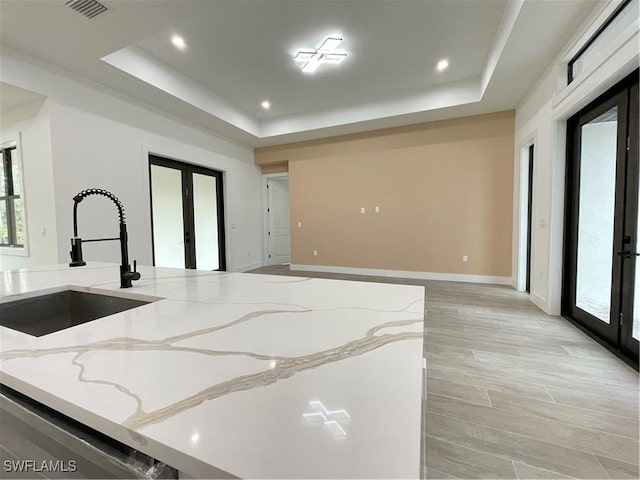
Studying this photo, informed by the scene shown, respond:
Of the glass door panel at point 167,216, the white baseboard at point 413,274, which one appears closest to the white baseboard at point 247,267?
the white baseboard at point 413,274

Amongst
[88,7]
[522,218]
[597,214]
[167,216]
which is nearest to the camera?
→ [88,7]

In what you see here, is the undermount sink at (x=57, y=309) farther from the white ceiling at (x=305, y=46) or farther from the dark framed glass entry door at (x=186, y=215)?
the dark framed glass entry door at (x=186, y=215)

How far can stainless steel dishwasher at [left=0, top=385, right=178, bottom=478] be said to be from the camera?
45 centimetres

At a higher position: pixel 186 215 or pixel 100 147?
pixel 100 147

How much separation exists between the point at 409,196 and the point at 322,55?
9.44 feet

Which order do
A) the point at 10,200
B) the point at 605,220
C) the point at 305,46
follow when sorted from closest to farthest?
the point at 605,220, the point at 305,46, the point at 10,200

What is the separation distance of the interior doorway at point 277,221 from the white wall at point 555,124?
4.83m

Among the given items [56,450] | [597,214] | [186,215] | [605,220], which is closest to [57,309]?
[56,450]

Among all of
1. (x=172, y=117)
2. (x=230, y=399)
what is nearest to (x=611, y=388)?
(x=230, y=399)

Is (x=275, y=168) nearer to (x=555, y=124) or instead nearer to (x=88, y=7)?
(x=88, y=7)

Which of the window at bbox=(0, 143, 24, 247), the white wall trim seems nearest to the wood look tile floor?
the white wall trim

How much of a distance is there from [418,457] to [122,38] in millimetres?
3749

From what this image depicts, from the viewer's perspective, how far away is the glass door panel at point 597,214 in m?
2.50

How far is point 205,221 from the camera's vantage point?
17.6ft
